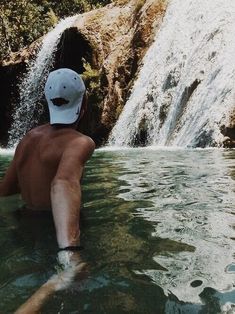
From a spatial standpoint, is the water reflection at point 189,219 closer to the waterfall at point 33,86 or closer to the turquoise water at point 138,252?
the turquoise water at point 138,252

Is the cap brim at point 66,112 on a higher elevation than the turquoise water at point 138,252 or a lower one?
higher

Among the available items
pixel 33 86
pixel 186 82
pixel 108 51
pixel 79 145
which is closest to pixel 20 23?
pixel 33 86

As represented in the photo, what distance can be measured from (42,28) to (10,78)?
34.1 feet

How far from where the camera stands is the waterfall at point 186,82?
510 inches

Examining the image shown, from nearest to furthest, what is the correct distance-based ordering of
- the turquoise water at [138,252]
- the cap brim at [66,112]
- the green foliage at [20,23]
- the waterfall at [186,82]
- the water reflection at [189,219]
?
the turquoise water at [138,252] → the water reflection at [189,219] → the cap brim at [66,112] → the waterfall at [186,82] → the green foliage at [20,23]

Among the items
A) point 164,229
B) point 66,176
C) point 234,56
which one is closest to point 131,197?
point 164,229

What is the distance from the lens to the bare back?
3.24m

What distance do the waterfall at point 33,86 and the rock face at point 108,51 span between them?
0.55 m

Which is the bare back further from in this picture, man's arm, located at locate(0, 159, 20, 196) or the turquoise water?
the turquoise water

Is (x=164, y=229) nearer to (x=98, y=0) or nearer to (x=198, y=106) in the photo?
(x=198, y=106)

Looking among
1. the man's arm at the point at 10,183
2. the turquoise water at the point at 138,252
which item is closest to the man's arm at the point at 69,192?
the turquoise water at the point at 138,252

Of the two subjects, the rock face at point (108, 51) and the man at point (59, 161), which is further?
the rock face at point (108, 51)

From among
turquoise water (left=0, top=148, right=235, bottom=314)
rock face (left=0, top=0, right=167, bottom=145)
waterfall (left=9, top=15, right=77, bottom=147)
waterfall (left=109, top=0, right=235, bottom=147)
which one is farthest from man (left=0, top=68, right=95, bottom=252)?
waterfall (left=9, top=15, right=77, bottom=147)

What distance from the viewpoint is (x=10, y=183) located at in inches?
150
